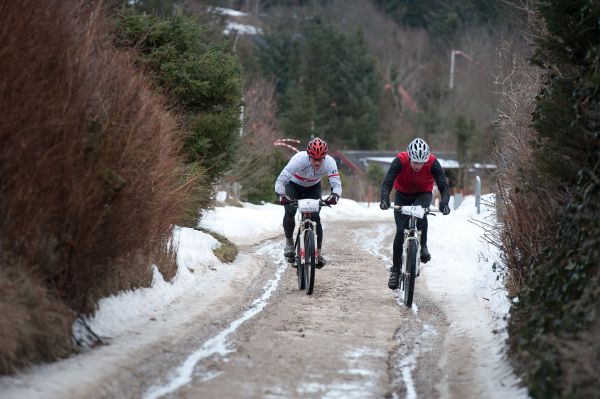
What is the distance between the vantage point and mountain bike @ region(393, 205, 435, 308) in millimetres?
12367

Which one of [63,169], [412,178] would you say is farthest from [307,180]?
[63,169]

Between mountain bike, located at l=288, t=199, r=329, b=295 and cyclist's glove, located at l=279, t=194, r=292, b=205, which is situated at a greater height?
cyclist's glove, located at l=279, t=194, r=292, b=205

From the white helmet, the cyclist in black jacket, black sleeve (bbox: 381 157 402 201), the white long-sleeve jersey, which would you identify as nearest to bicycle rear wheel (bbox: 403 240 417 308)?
the cyclist in black jacket

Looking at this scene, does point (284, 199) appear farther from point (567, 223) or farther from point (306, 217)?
point (567, 223)

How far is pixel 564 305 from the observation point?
8.03 meters

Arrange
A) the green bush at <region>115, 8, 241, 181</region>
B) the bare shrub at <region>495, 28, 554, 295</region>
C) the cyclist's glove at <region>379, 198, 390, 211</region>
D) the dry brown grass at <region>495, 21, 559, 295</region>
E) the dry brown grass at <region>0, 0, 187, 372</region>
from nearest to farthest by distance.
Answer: the dry brown grass at <region>0, 0, 187, 372</region> < the dry brown grass at <region>495, 21, 559, 295</region> < the bare shrub at <region>495, 28, 554, 295</region> < the cyclist's glove at <region>379, 198, 390, 211</region> < the green bush at <region>115, 8, 241, 181</region>

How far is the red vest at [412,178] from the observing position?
1286 centimetres

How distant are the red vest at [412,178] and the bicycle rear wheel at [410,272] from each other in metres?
0.78

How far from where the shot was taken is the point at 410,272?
12.4 m

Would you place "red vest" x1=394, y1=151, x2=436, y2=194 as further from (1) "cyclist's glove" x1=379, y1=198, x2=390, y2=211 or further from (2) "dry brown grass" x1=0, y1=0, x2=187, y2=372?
(2) "dry brown grass" x1=0, y1=0, x2=187, y2=372

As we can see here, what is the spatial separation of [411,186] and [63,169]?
18.0 ft

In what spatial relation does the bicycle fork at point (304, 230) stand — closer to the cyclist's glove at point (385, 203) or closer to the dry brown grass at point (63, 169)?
the cyclist's glove at point (385, 203)

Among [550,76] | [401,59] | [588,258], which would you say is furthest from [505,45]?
[401,59]

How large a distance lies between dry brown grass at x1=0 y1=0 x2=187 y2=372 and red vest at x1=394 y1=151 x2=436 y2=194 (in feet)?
11.9
